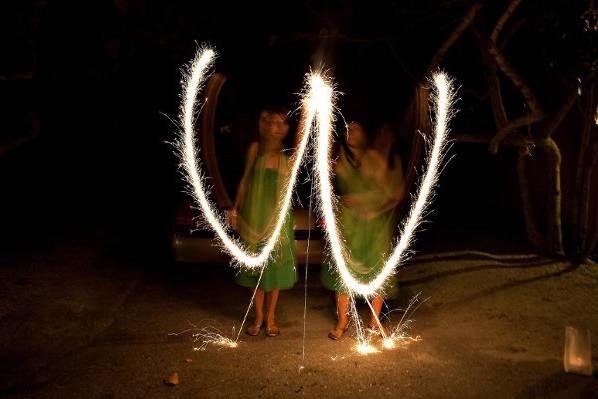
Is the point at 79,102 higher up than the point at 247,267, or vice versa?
the point at 79,102

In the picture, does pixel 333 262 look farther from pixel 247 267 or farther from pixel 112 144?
pixel 112 144

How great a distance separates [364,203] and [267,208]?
0.91 m

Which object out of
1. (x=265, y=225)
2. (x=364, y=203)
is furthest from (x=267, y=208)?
(x=364, y=203)

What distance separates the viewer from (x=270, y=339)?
533 centimetres

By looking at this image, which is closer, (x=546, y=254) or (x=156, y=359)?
(x=156, y=359)

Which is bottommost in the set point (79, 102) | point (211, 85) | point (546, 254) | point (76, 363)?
point (76, 363)

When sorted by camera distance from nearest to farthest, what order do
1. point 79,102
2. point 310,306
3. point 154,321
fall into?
point 154,321 → point 310,306 → point 79,102

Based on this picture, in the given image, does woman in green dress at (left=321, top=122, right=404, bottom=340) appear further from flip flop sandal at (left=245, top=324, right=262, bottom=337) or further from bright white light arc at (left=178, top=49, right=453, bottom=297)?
flip flop sandal at (left=245, top=324, right=262, bottom=337)

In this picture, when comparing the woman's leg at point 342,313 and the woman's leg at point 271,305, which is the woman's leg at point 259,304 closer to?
the woman's leg at point 271,305

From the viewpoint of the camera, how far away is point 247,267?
5348mm

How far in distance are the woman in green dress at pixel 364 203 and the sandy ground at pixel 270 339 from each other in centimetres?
72

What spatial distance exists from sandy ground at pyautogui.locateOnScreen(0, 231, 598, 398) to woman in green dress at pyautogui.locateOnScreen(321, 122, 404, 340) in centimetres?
72

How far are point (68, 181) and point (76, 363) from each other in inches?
445

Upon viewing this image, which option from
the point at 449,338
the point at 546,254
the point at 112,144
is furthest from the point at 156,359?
the point at 112,144
